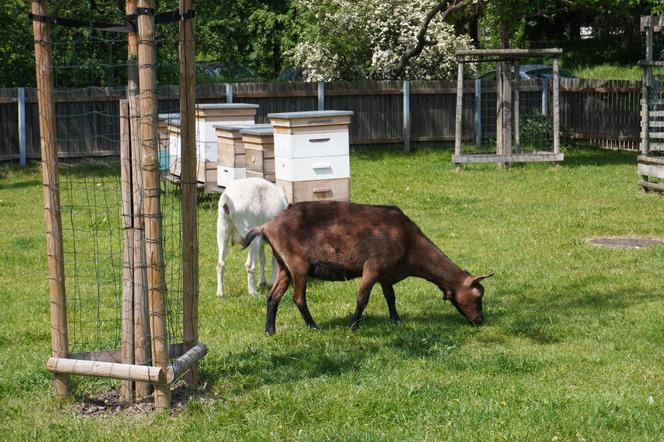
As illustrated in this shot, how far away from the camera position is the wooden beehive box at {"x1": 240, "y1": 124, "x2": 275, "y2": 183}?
1461cm

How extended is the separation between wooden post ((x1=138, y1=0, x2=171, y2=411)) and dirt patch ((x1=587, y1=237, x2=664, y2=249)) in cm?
840

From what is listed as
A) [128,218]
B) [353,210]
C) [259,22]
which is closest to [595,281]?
[353,210]

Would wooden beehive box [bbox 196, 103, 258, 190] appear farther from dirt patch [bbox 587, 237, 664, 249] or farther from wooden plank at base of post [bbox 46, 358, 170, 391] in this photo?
wooden plank at base of post [bbox 46, 358, 170, 391]

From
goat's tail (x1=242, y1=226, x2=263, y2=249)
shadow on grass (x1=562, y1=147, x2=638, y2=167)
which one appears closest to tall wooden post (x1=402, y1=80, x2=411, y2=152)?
→ shadow on grass (x1=562, y1=147, x2=638, y2=167)

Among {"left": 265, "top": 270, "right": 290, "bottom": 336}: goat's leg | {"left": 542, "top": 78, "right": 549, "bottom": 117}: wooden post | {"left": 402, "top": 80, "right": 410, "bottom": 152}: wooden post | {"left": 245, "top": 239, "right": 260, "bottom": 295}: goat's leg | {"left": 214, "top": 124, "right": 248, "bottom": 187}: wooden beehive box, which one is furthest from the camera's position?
{"left": 542, "top": 78, "right": 549, "bottom": 117}: wooden post

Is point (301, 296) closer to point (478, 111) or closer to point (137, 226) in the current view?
point (137, 226)

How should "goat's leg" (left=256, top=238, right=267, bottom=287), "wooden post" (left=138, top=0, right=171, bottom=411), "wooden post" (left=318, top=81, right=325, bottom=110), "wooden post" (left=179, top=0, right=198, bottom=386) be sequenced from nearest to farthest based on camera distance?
"wooden post" (left=138, top=0, right=171, bottom=411)
"wooden post" (left=179, top=0, right=198, bottom=386)
"goat's leg" (left=256, top=238, right=267, bottom=287)
"wooden post" (left=318, top=81, right=325, bottom=110)

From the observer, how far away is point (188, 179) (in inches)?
278

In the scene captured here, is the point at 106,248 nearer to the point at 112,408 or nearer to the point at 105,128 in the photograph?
the point at 112,408

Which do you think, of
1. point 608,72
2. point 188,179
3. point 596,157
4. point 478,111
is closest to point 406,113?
point 478,111

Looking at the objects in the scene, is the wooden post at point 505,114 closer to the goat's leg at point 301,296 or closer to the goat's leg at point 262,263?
the goat's leg at point 262,263

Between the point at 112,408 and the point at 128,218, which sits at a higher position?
the point at 128,218

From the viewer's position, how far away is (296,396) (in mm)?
7148

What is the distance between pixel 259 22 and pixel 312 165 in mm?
28556
